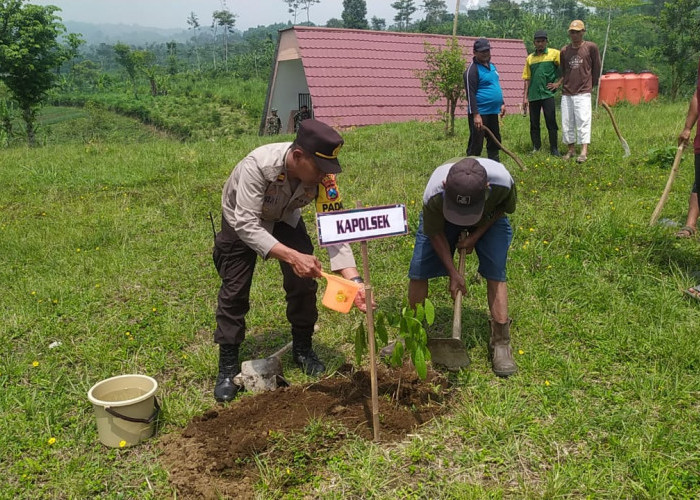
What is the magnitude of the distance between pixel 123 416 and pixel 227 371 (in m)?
0.68

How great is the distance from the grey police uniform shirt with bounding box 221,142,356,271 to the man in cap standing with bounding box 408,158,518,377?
21.8 inches

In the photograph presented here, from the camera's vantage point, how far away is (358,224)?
2.42 metres

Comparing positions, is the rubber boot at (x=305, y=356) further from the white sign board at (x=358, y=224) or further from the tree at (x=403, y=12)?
the tree at (x=403, y=12)

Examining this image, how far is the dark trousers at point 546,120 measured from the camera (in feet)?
24.6

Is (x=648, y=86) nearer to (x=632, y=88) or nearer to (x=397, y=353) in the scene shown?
(x=632, y=88)

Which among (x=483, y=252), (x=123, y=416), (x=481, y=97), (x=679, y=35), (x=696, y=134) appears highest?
(x=679, y=35)

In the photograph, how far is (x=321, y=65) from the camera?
14.9m

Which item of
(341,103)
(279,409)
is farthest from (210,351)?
(341,103)

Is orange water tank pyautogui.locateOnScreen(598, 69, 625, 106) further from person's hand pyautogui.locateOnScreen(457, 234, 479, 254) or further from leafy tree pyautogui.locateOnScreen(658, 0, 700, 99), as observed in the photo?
person's hand pyautogui.locateOnScreen(457, 234, 479, 254)

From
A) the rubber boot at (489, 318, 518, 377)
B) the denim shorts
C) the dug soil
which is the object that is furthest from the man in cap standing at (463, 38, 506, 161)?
the dug soil

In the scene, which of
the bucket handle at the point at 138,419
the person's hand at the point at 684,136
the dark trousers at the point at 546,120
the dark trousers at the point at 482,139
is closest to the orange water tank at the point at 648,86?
the dark trousers at the point at 546,120

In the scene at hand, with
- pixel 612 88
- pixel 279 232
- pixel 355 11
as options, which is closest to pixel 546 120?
pixel 279 232

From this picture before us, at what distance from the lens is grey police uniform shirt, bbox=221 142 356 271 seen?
2.79 metres

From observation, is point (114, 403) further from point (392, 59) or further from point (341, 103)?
point (392, 59)
